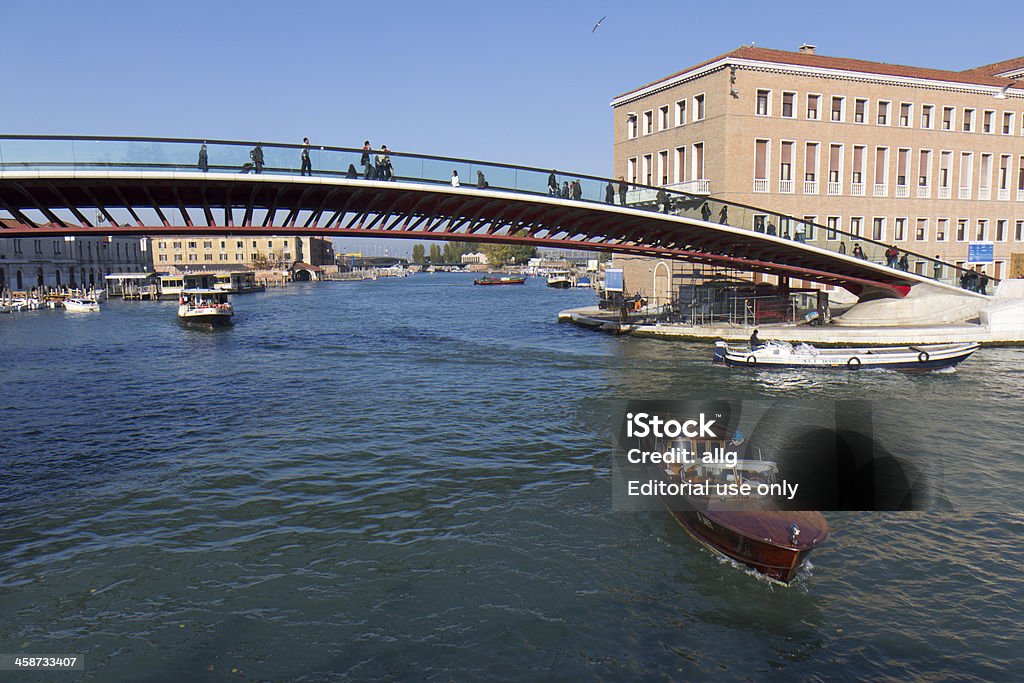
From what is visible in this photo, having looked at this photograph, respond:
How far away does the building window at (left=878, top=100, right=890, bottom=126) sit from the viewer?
47359 millimetres

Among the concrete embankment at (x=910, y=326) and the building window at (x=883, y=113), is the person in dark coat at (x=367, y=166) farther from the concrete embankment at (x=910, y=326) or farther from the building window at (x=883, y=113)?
the building window at (x=883, y=113)

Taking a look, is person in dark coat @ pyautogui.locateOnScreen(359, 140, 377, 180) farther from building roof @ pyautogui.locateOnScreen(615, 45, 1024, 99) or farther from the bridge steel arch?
building roof @ pyautogui.locateOnScreen(615, 45, 1024, 99)

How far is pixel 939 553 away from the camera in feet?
41.6

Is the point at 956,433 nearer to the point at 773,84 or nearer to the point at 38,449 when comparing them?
the point at 38,449

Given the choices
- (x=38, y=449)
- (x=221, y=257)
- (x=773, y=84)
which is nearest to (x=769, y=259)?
(x=773, y=84)

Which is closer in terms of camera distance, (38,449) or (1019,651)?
(1019,651)

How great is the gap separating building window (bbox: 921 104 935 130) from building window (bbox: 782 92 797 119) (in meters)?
9.72

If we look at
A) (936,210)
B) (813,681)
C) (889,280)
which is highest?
(936,210)

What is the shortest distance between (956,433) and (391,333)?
121 feet

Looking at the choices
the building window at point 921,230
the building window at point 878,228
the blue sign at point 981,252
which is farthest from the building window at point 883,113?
the blue sign at point 981,252

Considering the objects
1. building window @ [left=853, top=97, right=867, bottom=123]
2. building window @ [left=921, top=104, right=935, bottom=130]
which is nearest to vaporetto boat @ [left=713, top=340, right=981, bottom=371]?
building window @ [left=853, top=97, right=867, bottom=123]

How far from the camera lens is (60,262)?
113688 millimetres

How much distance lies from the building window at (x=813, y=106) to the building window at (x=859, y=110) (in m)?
2.67

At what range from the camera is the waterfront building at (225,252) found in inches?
5999
